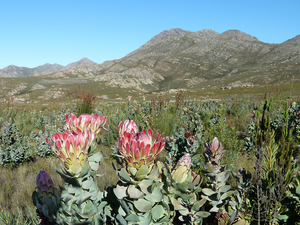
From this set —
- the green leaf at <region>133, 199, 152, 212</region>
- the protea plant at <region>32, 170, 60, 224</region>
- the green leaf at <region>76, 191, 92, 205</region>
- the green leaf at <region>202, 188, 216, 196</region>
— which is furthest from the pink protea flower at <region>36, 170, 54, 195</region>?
the green leaf at <region>202, 188, 216, 196</region>

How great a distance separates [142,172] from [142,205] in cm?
22

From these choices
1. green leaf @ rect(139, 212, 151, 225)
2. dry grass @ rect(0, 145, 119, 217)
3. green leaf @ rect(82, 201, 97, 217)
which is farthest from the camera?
dry grass @ rect(0, 145, 119, 217)

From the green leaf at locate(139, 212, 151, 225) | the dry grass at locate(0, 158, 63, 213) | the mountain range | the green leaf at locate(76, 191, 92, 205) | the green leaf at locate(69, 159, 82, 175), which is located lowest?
the dry grass at locate(0, 158, 63, 213)

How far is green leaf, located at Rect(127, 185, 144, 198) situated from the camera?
3.40 ft

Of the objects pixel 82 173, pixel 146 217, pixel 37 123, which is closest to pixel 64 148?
pixel 82 173

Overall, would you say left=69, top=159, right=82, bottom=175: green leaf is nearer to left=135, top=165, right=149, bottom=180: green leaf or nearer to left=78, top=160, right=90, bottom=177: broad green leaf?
left=78, top=160, right=90, bottom=177: broad green leaf

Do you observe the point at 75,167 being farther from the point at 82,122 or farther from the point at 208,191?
the point at 208,191

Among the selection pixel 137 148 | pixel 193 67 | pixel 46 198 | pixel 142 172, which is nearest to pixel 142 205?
pixel 142 172

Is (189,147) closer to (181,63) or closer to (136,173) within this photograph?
(136,173)

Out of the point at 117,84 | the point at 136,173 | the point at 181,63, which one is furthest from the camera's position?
the point at 181,63

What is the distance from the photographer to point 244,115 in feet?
24.4

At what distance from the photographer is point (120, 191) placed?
1.09m

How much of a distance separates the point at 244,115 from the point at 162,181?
7150mm

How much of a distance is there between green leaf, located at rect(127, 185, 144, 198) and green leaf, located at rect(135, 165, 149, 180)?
0.07 meters
